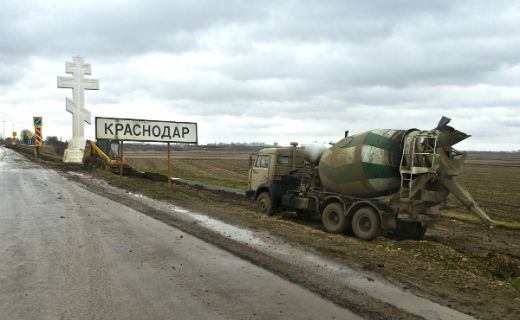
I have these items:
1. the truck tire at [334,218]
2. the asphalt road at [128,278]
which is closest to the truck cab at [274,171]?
the truck tire at [334,218]

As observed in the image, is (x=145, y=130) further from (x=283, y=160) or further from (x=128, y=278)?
(x=128, y=278)

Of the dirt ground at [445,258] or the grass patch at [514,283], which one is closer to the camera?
the dirt ground at [445,258]

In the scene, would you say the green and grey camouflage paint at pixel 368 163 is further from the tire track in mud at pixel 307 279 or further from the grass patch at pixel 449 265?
the tire track in mud at pixel 307 279

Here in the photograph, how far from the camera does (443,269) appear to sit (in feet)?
26.1

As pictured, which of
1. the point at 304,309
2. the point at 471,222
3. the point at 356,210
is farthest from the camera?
the point at 471,222

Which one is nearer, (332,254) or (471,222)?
(332,254)

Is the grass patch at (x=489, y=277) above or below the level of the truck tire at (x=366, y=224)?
below

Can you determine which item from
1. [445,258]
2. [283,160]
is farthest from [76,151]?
[445,258]

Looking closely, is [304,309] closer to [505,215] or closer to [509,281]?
[509,281]

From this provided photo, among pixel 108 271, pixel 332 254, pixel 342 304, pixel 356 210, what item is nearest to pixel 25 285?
pixel 108 271

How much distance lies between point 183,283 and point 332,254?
3350 millimetres

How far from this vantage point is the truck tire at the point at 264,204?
49.6 feet

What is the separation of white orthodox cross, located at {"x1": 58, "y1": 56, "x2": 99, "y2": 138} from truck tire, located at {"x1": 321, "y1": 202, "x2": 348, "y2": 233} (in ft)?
83.4

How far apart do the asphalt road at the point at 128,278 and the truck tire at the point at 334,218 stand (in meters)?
4.70
